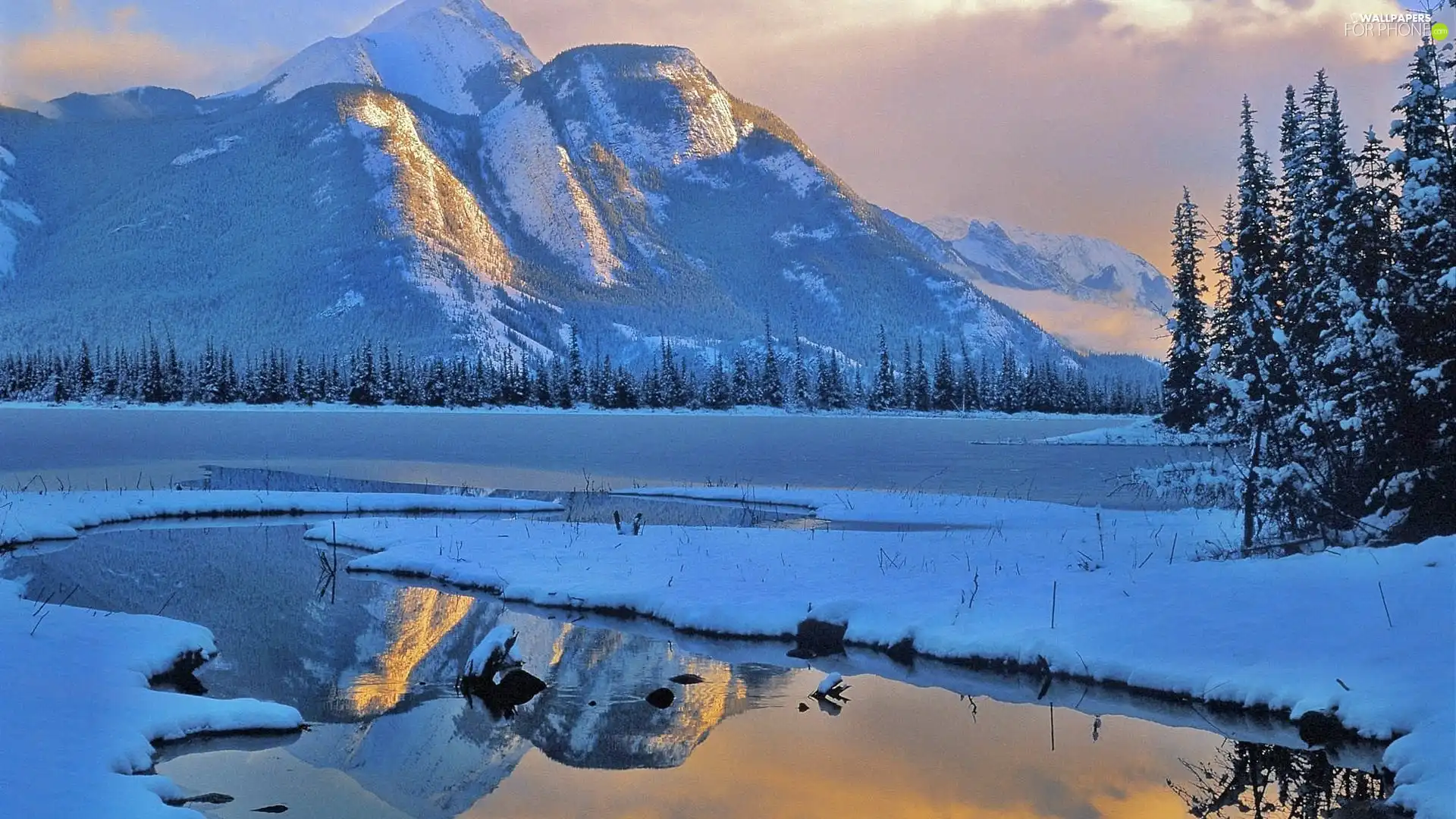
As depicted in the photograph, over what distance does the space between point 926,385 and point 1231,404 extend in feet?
499

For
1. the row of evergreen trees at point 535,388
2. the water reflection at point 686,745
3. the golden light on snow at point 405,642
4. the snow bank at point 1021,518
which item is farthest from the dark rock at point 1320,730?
the row of evergreen trees at point 535,388

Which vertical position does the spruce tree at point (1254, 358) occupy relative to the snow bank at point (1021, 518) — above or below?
above

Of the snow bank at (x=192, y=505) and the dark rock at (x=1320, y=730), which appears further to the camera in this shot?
the snow bank at (x=192, y=505)

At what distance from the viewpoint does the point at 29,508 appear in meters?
34.4

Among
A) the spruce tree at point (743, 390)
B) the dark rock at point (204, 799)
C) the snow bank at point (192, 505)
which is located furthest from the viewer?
the spruce tree at point (743, 390)

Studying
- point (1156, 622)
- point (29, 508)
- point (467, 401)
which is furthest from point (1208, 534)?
point (467, 401)

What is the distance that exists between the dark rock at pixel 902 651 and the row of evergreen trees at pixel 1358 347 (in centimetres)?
815

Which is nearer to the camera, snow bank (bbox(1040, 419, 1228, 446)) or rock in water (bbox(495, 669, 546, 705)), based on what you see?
rock in water (bbox(495, 669, 546, 705))

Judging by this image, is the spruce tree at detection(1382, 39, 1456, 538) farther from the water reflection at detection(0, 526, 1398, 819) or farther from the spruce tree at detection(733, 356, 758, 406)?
the spruce tree at detection(733, 356, 758, 406)

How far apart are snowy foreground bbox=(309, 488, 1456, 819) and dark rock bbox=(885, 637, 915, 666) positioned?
0.11 m

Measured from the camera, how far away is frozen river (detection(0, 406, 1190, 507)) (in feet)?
171

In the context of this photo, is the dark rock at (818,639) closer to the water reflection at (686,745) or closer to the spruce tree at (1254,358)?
the water reflection at (686,745)

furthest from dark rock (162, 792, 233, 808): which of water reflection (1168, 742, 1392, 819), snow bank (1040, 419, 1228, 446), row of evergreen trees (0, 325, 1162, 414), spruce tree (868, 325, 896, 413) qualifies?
spruce tree (868, 325, 896, 413)

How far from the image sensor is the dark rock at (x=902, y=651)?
18.2 meters
